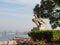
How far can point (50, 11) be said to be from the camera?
19344 millimetres

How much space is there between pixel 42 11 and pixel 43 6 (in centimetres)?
42

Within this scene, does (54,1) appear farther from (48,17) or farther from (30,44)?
(30,44)

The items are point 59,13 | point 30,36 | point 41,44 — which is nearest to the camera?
point 41,44

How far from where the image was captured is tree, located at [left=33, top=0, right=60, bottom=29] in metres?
18.8

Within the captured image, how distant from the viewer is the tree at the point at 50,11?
18.8 meters

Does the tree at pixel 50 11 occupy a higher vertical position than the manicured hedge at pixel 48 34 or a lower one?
higher

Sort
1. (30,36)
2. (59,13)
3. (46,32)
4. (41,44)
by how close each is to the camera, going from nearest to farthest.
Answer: (41,44) → (59,13) → (46,32) → (30,36)

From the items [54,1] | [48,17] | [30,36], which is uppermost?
[54,1]

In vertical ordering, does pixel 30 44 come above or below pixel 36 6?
below

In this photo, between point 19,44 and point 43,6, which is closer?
point 19,44

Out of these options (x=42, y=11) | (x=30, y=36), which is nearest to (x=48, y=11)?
(x=42, y=11)

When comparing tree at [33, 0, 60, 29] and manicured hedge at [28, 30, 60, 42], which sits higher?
tree at [33, 0, 60, 29]

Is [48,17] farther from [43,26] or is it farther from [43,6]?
[43,26]

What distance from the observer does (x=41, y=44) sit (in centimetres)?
1633
